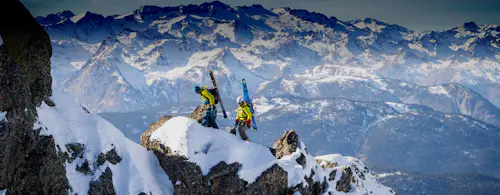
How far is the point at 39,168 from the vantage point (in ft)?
90.3

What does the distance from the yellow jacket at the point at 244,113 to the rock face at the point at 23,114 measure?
16468 millimetres

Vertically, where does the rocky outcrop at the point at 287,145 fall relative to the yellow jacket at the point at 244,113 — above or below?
below

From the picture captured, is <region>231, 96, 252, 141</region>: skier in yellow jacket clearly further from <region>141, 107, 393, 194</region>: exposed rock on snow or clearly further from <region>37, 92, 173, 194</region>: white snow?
<region>37, 92, 173, 194</region>: white snow

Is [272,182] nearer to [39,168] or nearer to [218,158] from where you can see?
[218,158]

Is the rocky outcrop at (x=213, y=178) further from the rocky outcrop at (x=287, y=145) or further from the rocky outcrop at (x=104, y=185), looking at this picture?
the rocky outcrop at (x=287, y=145)

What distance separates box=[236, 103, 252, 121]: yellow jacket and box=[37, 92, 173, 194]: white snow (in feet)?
29.7

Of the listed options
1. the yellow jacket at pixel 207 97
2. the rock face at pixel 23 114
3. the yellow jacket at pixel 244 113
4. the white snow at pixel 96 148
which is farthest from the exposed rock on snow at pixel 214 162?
the rock face at pixel 23 114

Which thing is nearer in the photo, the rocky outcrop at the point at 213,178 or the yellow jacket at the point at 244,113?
the rocky outcrop at the point at 213,178

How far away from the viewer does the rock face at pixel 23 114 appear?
2606 centimetres

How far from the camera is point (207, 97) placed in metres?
40.2

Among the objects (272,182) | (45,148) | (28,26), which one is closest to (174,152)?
(272,182)

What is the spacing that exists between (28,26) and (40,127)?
5779mm

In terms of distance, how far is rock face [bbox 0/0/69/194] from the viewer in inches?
1026

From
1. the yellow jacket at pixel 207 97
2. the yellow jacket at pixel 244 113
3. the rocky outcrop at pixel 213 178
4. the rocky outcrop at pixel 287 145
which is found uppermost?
the yellow jacket at pixel 207 97
